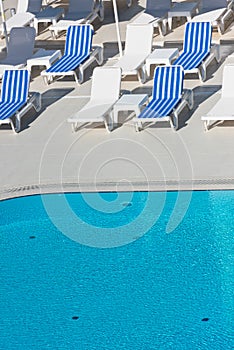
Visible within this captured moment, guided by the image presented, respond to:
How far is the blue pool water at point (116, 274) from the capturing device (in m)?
9.38

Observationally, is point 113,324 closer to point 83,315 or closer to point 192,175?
point 83,315

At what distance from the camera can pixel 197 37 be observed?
14805mm

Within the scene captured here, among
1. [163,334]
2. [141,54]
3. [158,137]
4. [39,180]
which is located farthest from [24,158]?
[163,334]

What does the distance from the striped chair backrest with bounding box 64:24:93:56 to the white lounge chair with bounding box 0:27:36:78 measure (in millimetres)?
584

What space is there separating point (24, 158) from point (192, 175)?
223 centimetres

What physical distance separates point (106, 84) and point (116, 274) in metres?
4.04

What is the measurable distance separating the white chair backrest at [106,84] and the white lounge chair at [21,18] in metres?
3.51

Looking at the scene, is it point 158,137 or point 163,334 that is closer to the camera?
point 163,334

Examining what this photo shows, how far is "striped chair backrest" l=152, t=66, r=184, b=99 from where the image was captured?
13.3m

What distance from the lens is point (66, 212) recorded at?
1159cm

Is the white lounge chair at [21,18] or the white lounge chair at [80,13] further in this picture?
the white lounge chair at [21,18]

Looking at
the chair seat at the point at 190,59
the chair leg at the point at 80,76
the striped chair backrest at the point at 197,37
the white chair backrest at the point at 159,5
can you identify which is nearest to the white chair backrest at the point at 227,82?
the chair seat at the point at 190,59

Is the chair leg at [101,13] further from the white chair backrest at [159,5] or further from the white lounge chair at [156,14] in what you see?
the white chair backrest at [159,5]

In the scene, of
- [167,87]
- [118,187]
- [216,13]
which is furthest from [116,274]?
[216,13]
